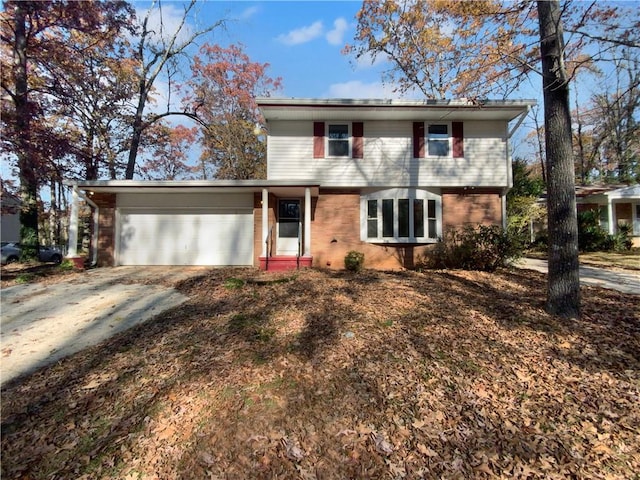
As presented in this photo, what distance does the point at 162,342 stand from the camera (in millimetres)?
4598

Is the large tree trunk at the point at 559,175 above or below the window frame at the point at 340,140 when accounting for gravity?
below

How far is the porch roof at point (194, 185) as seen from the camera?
10508mm

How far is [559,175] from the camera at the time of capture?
5.32 m

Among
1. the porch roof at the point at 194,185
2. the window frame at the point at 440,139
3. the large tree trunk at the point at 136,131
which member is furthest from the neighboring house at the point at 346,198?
the large tree trunk at the point at 136,131

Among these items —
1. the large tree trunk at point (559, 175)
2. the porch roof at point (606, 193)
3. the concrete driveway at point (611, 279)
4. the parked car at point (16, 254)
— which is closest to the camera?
the large tree trunk at point (559, 175)

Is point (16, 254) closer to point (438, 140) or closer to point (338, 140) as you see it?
point (338, 140)

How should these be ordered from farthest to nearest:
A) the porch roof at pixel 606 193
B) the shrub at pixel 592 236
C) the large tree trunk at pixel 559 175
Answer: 1. the porch roof at pixel 606 193
2. the shrub at pixel 592 236
3. the large tree trunk at pixel 559 175

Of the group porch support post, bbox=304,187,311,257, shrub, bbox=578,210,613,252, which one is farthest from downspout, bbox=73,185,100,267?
shrub, bbox=578,210,613,252

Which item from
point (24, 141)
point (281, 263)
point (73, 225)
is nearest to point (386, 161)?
point (281, 263)

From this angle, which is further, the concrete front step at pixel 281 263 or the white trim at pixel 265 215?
the white trim at pixel 265 215

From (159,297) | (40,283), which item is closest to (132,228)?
(40,283)

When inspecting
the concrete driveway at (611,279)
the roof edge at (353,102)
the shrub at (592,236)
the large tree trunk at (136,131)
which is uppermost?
the large tree trunk at (136,131)

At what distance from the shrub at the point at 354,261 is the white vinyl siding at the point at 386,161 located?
243cm

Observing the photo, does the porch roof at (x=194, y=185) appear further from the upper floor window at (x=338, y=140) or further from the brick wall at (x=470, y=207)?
the brick wall at (x=470, y=207)
